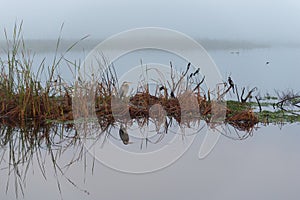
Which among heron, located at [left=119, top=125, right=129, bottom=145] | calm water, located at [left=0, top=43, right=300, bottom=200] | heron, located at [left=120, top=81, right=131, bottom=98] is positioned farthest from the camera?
heron, located at [left=120, top=81, right=131, bottom=98]

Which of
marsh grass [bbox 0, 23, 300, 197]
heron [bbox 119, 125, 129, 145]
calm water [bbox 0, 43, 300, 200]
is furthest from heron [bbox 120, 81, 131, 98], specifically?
calm water [bbox 0, 43, 300, 200]

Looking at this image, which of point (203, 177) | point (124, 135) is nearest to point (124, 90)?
point (124, 135)

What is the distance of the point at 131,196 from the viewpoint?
2.46m

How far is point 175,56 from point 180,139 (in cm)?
176

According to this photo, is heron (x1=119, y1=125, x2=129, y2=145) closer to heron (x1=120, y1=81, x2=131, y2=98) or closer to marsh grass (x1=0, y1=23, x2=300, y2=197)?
marsh grass (x1=0, y1=23, x2=300, y2=197)

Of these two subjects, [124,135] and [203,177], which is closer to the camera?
[203,177]

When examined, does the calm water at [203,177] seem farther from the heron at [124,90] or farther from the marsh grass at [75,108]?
the heron at [124,90]

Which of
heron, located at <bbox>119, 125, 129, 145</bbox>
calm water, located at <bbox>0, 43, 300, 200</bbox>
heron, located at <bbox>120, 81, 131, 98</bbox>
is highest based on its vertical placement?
heron, located at <bbox>120, 81, 131, 98</bbox>

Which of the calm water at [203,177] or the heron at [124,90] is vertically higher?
the heron at [124,90]

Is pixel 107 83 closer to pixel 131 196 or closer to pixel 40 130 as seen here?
pixel 40 130

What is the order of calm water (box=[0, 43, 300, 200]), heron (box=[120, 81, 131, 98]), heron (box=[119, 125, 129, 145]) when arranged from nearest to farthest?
calm water (box=[0, 43, 300, 200]) < heron (box=[119, 125, 129, 145]) < heron (box=[120, 81, 131, 98])

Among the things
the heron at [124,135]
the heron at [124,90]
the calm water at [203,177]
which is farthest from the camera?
the heron at [124,90]

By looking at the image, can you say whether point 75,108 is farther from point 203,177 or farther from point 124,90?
point 203,177

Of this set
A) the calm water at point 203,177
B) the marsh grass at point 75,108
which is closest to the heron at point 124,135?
the marsh grass at point 75,108
